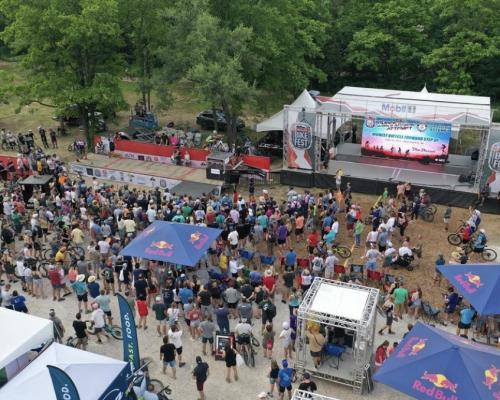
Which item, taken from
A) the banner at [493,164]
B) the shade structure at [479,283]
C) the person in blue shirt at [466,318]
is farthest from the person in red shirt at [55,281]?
the banner at [493,164]

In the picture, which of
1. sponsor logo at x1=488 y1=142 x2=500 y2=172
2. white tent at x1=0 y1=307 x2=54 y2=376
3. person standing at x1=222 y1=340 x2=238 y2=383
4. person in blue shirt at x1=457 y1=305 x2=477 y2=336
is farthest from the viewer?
sponsor logo at x1=488 y1=142 x2=500 y2=172

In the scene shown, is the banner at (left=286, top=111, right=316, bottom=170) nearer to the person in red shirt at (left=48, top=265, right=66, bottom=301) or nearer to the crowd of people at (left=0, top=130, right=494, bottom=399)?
the crowd of people at (left=0, top=130, right=494, bottom=399)

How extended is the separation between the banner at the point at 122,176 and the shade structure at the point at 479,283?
1396 centimetres

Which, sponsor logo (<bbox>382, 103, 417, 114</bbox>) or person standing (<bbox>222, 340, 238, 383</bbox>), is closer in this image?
person standing (<bbox>222, 340, 238, 383</bbox>)

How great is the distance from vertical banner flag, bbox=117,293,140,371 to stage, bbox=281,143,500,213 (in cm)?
1417

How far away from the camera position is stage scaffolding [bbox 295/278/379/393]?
12.2 meters

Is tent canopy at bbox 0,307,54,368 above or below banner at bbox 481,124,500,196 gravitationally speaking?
below

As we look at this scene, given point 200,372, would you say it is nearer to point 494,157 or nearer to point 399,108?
point 494,157

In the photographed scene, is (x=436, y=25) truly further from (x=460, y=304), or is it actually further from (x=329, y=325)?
(x=329, y=325)

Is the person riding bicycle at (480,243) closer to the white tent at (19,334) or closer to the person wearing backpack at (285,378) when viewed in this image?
the person wearing backpack at (285,378)

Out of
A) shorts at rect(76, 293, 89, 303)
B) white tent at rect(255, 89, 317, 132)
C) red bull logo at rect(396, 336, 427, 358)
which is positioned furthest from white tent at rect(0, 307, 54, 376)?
white tent at rect(255, 89, 317, 132)

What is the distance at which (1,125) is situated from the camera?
35.8m

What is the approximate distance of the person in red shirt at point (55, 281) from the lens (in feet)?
52.4

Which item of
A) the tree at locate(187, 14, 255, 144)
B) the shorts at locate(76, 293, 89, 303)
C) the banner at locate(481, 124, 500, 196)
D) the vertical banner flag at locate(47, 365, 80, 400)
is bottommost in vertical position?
the shorts at locate(76, 293, 89, 303)
